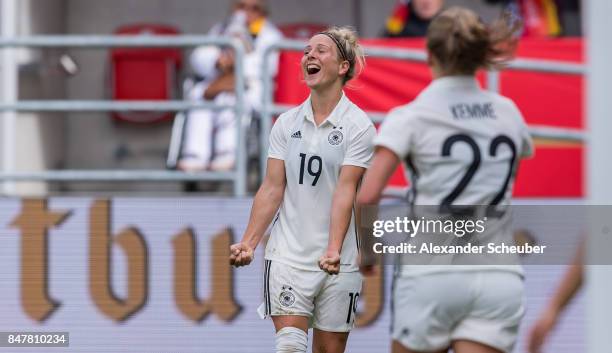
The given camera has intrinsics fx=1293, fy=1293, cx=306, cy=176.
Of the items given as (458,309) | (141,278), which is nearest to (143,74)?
(141,278)

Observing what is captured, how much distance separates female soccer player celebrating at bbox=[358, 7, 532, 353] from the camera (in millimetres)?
4531

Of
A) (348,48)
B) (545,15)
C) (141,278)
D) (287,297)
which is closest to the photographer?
(287,297)

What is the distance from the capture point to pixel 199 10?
12.0 meters

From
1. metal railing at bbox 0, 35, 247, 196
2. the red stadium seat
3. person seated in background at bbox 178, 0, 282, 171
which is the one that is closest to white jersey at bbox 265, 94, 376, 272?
metal railing at bbox 0, 35, 247, 196

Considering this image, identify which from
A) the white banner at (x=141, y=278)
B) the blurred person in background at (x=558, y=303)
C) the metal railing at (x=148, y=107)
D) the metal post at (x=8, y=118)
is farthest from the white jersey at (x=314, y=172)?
the metal post at (x=8, y=118)

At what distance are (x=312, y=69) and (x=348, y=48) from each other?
0.20m

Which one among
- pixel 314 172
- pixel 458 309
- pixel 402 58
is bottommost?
pixel 458 309

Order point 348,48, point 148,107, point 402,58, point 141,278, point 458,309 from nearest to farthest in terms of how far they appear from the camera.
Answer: point 458,309
point 348,48
point 141,278
point 148,107
point 402,58

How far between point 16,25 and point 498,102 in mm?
7007

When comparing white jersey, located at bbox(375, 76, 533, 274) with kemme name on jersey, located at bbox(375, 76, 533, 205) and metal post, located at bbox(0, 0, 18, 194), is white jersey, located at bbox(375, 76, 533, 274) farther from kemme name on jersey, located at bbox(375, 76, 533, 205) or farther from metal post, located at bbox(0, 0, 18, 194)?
metal post, located at bbox(0, 0, 18, 194)

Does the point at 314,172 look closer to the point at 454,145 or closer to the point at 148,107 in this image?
the point at 454,145

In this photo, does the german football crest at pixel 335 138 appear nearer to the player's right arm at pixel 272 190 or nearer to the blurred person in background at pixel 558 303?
the player's right arm at pixel 272 190

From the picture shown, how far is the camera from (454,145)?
4551 mm

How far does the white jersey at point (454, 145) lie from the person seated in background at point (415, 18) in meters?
5.27
